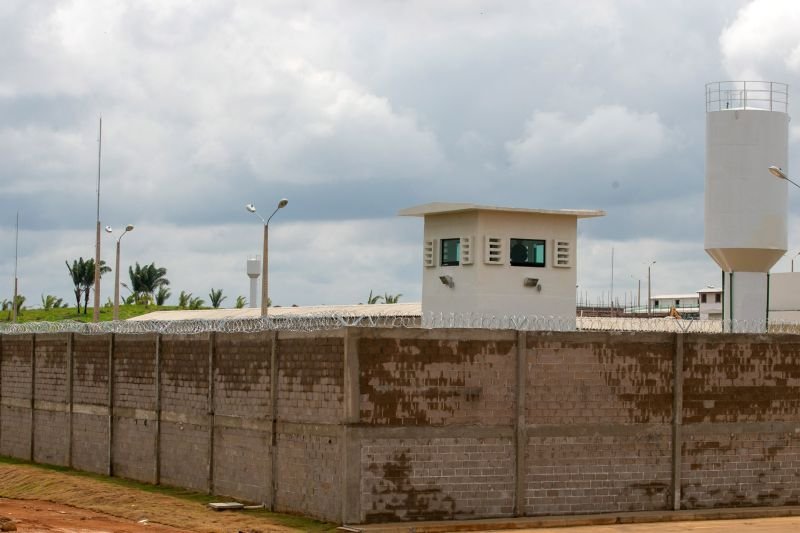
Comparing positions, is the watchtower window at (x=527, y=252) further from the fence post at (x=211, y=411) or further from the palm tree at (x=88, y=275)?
the palm tree at (x=88, y=275)

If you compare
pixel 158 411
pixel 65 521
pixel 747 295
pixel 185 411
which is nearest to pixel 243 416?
pixel 185 411

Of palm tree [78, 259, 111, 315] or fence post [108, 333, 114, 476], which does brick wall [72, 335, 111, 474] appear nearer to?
fence post [108, 333, 114, 476]

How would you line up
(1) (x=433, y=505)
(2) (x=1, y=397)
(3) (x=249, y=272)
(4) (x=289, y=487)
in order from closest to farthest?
(1) (x=433, y=505) < (4) (x=289, y=487) < (2) (x=1, y=397) < (3) (x=249, y=272)

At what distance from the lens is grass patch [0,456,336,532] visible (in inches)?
849

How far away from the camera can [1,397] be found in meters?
36.3

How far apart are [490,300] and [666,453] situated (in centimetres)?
1460

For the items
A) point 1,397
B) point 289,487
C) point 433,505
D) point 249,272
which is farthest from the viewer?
point 249,272

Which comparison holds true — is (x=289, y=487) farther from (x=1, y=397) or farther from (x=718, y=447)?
(x=1, y=397)

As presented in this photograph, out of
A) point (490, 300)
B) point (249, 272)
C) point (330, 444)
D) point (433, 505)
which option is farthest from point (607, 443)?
point (249, 272)

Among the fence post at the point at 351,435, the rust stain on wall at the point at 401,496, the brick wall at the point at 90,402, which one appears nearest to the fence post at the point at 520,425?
the rust stain on wall at the point at 401,496

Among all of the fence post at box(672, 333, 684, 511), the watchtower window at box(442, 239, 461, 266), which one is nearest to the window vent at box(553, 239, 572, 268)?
the watchtower window at box(442, 239, 461, 266)

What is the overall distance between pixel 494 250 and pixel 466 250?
2.56 ft

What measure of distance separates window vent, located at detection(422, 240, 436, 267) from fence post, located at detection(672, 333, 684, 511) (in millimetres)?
16185

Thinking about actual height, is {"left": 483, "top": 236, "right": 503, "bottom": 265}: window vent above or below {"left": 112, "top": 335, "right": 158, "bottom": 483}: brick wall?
above
